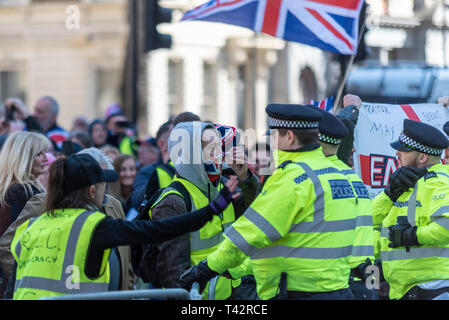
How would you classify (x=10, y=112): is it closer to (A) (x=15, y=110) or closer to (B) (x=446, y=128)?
(A) (x=15, y=110)

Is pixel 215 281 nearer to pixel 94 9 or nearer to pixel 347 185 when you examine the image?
pixel 347 185

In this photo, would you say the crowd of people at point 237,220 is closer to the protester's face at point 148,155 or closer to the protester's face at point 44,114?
the protester's face at point 148,155

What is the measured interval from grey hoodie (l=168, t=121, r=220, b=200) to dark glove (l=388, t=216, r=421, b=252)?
3.66 ft

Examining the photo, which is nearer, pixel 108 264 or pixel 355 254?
pixel 108 264

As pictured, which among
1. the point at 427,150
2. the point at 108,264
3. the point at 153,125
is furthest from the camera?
the point at 153,125

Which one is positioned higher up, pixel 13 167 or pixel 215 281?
pixel 13 167

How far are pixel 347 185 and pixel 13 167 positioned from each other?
2.40m

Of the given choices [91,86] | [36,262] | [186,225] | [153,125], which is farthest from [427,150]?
[91,86]

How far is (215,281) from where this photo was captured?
17.6 ft

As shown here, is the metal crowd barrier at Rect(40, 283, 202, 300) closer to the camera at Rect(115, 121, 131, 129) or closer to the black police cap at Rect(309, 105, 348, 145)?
the black police cap at Rect(309, 105, 348, 145)

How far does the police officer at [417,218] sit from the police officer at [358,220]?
215 millimetres

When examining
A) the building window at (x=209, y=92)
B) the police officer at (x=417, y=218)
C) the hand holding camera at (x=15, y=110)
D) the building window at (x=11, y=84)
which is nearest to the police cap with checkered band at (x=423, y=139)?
the police officer at (x=417, y=218)

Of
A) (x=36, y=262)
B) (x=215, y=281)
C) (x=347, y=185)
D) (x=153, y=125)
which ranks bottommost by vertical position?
(x=153, y=125)
